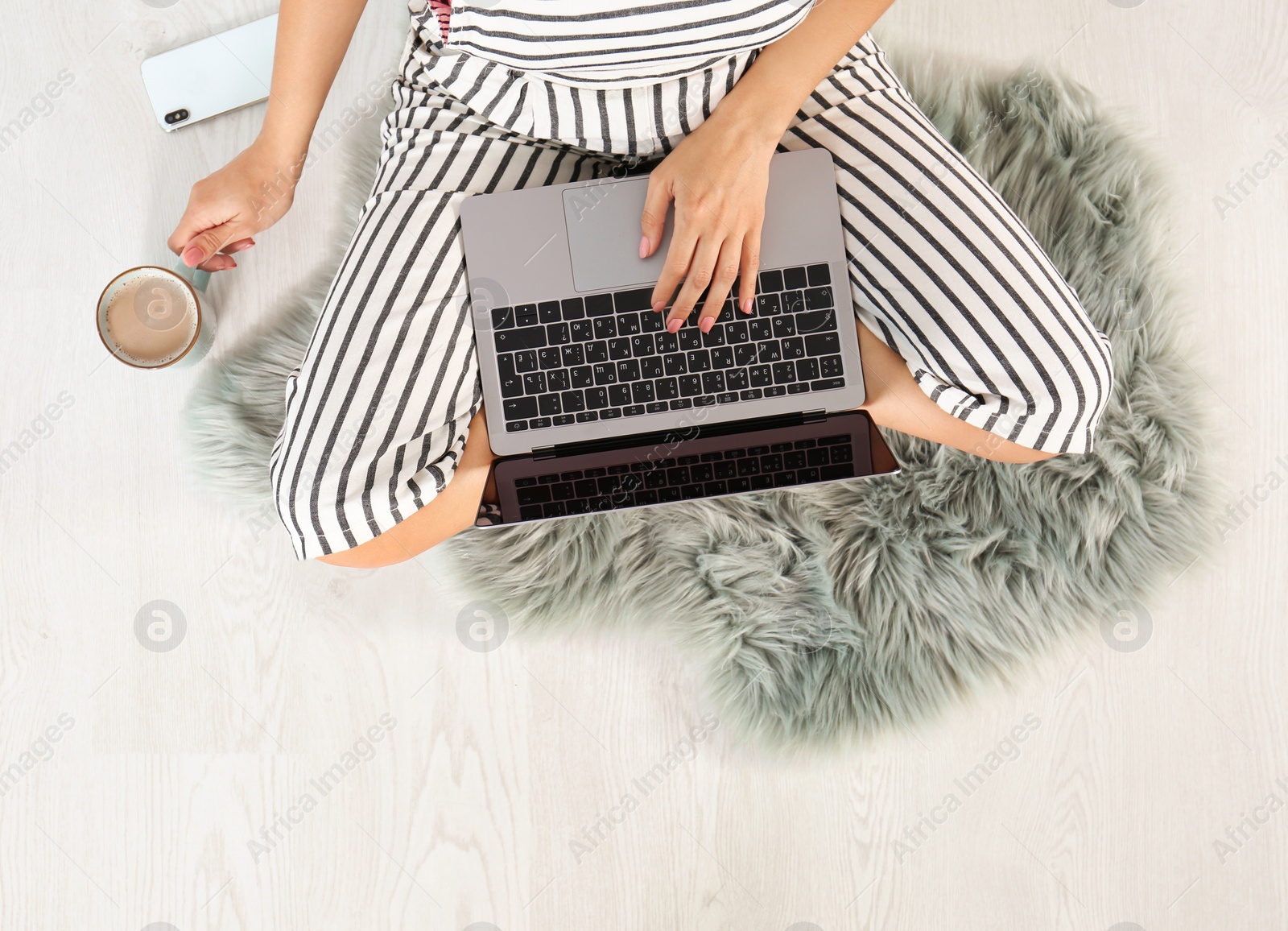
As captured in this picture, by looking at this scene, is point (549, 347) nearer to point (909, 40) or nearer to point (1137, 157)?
point (909, 40)

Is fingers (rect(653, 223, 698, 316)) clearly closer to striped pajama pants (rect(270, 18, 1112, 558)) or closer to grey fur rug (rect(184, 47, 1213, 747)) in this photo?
striped pajama pants (rect(270, 18, 1112, 558))

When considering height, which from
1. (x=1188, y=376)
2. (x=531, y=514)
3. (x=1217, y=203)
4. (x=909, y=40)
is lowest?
(x=531, y=514)

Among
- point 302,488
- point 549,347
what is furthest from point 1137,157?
point 302,488

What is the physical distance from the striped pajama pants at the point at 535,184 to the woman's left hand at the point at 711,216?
0.06 m

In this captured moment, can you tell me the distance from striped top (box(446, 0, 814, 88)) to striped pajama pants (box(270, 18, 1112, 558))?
0.20 feet

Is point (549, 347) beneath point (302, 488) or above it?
above

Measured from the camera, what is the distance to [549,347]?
2.36ft

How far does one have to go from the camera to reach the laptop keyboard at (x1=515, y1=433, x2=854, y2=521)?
745 mm

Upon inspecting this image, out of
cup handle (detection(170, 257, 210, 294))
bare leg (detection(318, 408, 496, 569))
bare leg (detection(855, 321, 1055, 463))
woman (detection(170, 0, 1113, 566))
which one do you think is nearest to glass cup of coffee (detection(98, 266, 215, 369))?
cup handle (detection(170, 257, 210, 294))

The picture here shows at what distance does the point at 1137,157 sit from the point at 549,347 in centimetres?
78

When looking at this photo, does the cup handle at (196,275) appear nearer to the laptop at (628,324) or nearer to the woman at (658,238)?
the woman at (658,238)

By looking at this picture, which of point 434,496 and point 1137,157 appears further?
point 1137,157

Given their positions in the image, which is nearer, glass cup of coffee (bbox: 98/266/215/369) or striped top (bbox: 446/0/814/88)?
striped top (bbox: 446/0/814/88)

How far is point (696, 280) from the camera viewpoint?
689mm
